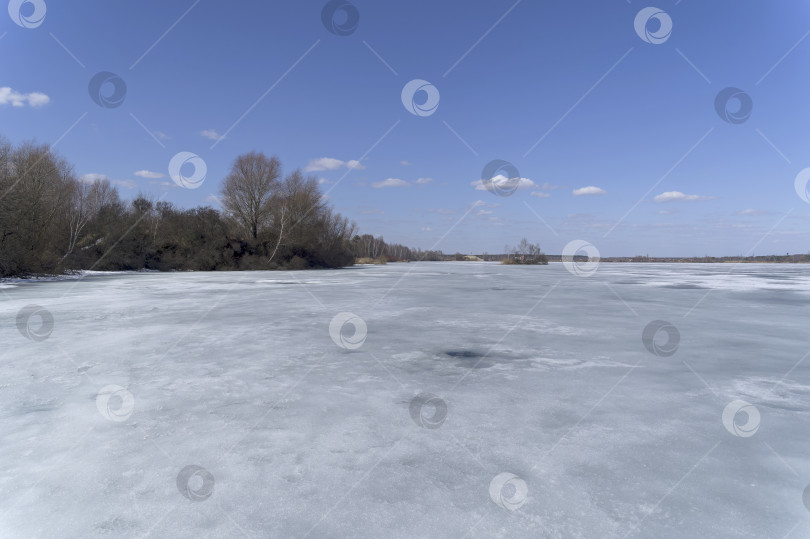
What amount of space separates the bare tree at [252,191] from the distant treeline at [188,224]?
8 centimetres

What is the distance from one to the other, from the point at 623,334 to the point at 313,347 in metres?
4.46

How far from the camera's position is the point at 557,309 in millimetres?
9078

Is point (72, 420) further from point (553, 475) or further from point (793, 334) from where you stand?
point (793, 334)

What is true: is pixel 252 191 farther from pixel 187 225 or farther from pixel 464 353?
pixel 464 353

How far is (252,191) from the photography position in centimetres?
3356

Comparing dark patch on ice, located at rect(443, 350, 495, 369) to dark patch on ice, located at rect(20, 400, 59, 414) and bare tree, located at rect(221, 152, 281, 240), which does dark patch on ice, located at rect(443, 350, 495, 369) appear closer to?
dark patch on ice, located at rect(20, 400, 59, 414)

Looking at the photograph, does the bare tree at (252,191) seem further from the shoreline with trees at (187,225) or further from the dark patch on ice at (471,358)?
the dark patch on ice at (471,358)

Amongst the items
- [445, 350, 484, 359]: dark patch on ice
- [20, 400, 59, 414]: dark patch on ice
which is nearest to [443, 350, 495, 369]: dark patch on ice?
[445, 350, 484, 359]: dark patch on ice

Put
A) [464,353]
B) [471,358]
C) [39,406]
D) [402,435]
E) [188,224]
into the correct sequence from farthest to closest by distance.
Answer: [188,224] → [464,353] → [471,358] → [39,406] → [402,435]

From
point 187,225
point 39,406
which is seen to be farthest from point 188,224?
point 39,406

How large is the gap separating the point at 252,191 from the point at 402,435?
33977 mm

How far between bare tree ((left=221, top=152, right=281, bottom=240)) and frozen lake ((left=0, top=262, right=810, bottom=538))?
29066mm

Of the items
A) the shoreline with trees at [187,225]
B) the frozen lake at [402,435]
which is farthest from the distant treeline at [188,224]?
the frozen lake at [402,435]

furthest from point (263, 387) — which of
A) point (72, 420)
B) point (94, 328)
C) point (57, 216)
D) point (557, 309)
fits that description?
point (57, 216)
